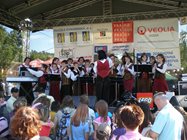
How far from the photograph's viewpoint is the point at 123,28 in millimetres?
12562

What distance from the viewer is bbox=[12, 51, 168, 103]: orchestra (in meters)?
8.76

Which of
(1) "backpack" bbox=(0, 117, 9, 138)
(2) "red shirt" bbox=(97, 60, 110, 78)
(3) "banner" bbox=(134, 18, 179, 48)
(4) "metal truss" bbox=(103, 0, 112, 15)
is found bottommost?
(1) "backpack" bbox=(0, 117, 9, 138)

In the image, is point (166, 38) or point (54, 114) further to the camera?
point (166, 38)

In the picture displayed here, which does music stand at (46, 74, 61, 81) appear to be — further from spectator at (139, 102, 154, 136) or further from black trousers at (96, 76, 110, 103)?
spectator at (139, 102, 154, 136)

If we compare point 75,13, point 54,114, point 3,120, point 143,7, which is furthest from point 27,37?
point 3,120

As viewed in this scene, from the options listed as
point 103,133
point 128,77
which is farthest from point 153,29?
point 103,133

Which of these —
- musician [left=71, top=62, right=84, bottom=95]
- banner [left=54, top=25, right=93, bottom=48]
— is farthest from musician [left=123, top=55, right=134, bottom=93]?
banner [left=54, top=25, right=93, bottom=48]

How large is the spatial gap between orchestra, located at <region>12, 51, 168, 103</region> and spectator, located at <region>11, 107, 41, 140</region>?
244 inches

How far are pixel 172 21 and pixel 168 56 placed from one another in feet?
4.08

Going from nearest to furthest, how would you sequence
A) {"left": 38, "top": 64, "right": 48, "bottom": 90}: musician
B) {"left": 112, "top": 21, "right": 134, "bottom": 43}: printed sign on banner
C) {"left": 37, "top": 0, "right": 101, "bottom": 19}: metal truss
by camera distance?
{"left": 38, "top": 64, "right": 48, "bottom": 90}: musician < {"left": 112, "top": 21, "right": 134, "bottom": 43}: printed sign on banner < {"left": 37, "top": 0, "right": 101, "bottom": 19}: metal truss

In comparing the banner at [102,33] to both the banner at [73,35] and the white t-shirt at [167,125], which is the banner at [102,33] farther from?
the white t-shirt at [167,125]

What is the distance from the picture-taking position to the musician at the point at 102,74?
866cm

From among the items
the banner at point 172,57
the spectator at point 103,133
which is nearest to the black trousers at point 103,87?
the banner at point 172,57

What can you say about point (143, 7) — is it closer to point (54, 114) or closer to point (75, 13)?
point (75, 13)
